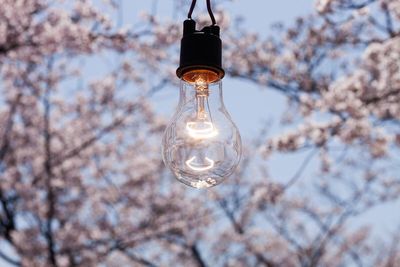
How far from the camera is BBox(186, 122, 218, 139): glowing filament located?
170cm

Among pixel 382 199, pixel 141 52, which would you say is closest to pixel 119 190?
pixel 141 52

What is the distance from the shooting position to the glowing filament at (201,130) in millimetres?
1701

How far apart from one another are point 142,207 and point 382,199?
16.8ft

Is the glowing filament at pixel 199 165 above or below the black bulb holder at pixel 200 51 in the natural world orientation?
below

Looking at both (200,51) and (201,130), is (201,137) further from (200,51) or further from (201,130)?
(200,51)

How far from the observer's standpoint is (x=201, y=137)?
5.58ft

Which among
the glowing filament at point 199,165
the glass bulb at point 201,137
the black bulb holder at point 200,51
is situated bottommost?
the glowing filament at point 199,165

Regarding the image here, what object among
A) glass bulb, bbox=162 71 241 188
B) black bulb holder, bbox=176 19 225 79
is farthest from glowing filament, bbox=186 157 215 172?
black bulb holder, bbox=176 19 225 79

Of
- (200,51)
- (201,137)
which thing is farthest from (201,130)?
(200,51)

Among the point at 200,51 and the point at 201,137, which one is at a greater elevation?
the point at 200,51

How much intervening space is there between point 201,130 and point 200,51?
22 cm

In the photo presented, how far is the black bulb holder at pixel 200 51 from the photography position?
5.48ft

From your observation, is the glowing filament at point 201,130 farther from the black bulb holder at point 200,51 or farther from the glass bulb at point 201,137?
the black bulb holder at point 200,51

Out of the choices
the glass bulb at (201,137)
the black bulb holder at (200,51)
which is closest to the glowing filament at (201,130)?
the glass bulb at (201,137)
